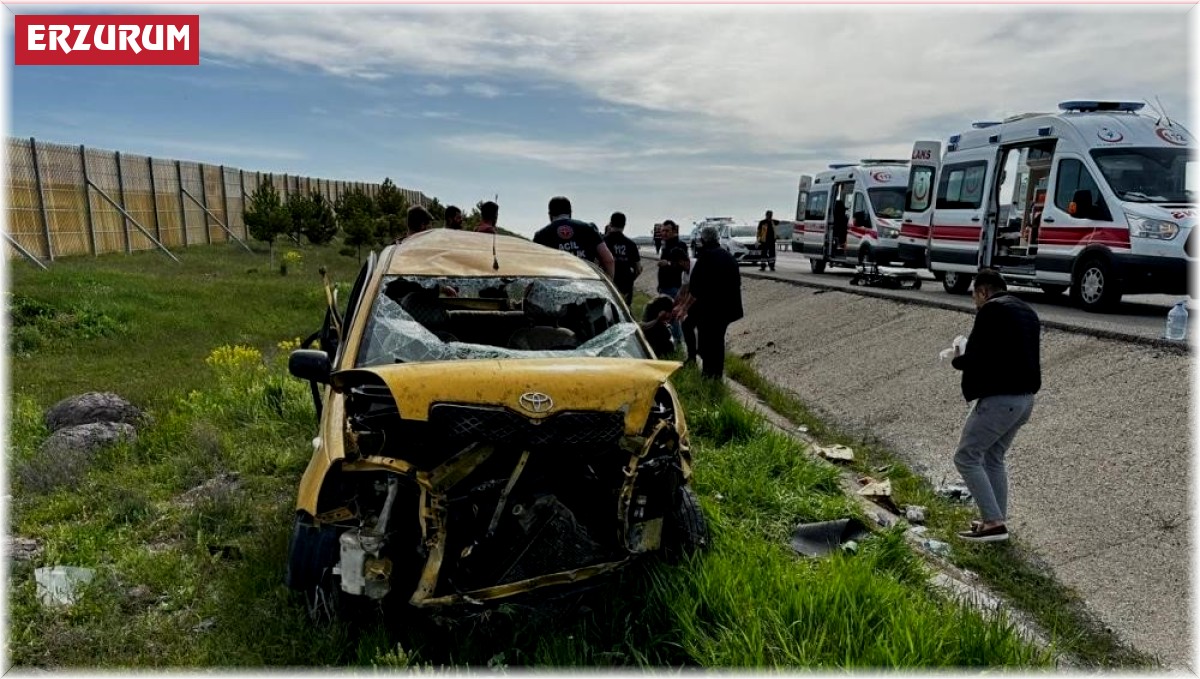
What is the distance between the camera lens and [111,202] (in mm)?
24312

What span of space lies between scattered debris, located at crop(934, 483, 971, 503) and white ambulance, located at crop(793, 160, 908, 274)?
47.4 ft

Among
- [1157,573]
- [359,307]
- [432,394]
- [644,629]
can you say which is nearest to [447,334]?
[359,307]

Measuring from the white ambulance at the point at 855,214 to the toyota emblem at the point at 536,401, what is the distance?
60.1ft

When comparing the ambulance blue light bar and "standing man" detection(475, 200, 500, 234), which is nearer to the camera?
"standing man" detection(475, 200, 500, 234)

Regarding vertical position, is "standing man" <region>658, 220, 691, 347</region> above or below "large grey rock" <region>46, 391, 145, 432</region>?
above

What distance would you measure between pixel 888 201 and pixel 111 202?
21.4 metres

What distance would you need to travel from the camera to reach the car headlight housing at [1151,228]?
35.4 ft

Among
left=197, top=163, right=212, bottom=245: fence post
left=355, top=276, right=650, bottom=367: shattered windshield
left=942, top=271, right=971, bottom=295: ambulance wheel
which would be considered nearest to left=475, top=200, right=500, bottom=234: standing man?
left=355, top=276, right=650, bottom=367: shattered windshield

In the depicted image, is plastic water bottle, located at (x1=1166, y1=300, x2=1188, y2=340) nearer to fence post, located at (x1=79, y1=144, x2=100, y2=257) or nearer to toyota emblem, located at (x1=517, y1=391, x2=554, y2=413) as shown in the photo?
→ toyota emblem, located at (x1=517, y1=391, x2=554, y2=413)

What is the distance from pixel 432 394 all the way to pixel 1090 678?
2.99 meters

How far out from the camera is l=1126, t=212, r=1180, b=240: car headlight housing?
10.8 metres

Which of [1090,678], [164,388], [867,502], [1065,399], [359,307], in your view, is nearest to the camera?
[1090,678]

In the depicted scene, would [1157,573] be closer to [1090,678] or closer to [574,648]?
[1090,678]

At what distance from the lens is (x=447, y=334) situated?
16.2ft
